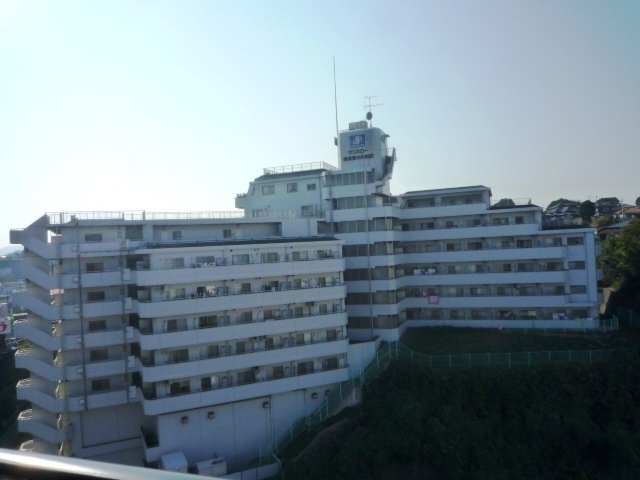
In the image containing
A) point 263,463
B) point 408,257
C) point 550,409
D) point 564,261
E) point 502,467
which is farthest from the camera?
point 408,257

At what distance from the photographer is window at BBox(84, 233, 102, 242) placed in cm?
2292

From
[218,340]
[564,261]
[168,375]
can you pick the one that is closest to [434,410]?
[218,340]

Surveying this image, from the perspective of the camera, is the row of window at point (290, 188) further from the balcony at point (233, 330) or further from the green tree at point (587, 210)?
the green tree at point (587, 210)

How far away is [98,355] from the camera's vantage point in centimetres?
2277

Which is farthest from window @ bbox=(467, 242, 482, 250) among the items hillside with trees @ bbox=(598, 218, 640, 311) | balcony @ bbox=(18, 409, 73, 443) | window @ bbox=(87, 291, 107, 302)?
balcony @ bbox=(18, 409, 73, 443)

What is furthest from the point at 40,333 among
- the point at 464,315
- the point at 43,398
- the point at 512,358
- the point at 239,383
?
the point at 464,315

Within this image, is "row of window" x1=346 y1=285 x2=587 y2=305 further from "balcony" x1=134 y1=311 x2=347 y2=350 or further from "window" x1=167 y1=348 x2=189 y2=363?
"window" x1=167 y1=348 x2=189 y2=363

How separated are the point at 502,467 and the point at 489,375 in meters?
4.56

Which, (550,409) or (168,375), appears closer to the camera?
(550,409)

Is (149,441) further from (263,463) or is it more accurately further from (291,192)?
(291,192)

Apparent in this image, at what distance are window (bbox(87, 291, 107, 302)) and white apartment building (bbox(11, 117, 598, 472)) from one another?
0.20 feet

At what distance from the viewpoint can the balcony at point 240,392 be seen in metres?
21.4

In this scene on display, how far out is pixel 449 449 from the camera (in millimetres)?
18844

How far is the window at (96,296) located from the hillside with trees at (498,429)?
10980mm
